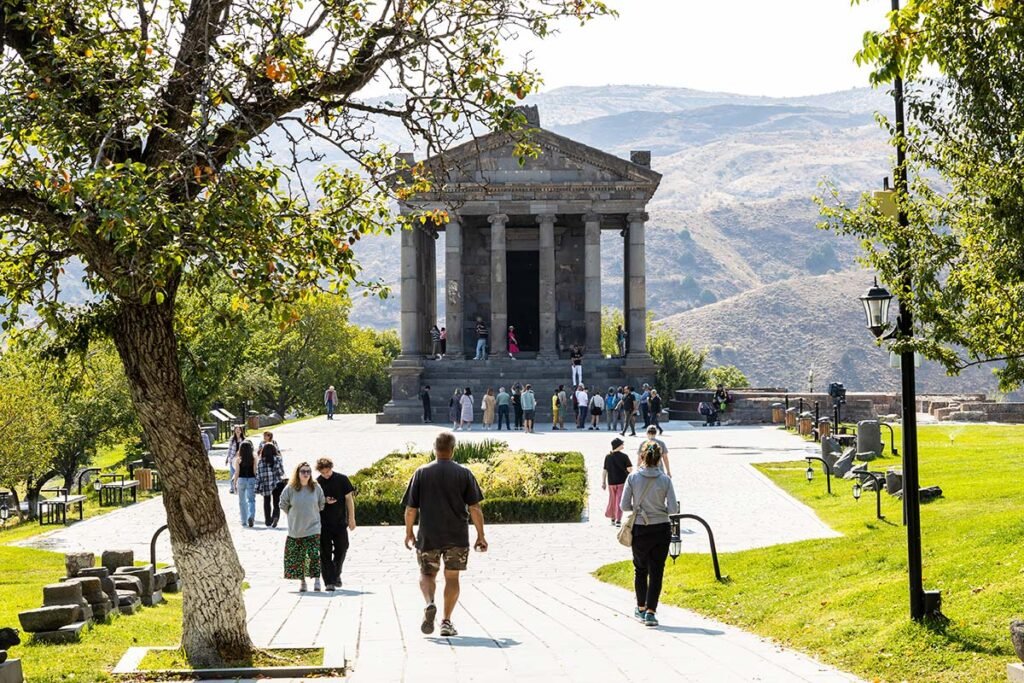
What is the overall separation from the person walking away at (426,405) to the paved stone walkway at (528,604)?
16.1 m

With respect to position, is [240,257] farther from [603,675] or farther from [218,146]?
[603,675]

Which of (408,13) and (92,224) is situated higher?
(408,13)

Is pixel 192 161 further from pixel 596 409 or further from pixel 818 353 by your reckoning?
pixel 818 353

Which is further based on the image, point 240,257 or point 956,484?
point 956,484

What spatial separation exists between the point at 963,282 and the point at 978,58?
2.29 metres

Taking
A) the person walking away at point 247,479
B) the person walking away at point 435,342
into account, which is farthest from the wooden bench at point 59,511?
the person walking away at point 435,342

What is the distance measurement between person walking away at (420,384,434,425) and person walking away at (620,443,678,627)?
37074 millimetres

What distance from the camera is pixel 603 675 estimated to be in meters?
11.0

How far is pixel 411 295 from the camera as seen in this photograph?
190 ft

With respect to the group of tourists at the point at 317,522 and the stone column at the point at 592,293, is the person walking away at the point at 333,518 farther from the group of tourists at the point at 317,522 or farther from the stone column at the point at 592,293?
the stone column at the point at 592,293

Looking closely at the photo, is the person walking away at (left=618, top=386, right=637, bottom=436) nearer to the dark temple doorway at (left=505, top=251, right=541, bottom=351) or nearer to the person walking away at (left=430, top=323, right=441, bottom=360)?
the person walking away at (left=430, top=323, right=441, bottom=360)

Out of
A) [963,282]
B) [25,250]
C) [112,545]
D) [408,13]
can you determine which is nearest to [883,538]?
[963,282]

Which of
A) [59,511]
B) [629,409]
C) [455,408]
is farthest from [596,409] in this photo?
[59,511]

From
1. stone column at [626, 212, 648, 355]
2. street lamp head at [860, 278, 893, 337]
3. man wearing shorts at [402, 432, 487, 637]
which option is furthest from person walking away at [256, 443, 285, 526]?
stone column at [626, 212, 648, 355]
